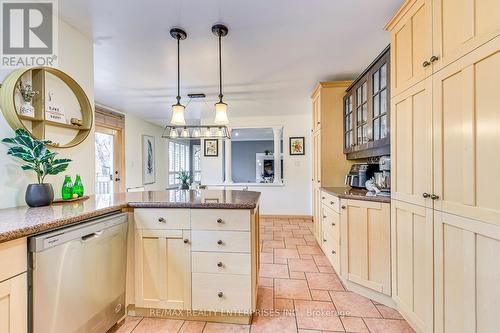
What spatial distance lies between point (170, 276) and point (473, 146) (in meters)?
1.99

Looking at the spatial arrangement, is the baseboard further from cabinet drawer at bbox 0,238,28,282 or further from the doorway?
cabinet drawer at bbox 0,238,28,282

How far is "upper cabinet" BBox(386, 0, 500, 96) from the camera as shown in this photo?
3.55 ft

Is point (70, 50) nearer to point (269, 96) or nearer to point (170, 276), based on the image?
point (170, 276)

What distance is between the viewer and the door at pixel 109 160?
4744 mm

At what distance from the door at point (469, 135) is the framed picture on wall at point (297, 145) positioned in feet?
12.7

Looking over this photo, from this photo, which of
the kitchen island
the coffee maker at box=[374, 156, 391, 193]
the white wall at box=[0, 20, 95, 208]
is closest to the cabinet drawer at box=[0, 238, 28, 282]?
the kitchen island

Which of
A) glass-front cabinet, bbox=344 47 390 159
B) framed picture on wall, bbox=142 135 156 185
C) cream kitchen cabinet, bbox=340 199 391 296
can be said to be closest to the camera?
cream kitchen cabinet, bbox=340 199 391 296

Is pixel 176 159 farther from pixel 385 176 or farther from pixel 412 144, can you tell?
pixel 412 144

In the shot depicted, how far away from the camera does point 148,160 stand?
6.05m

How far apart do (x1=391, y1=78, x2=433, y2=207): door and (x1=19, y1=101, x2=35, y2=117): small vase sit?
2.59 metres

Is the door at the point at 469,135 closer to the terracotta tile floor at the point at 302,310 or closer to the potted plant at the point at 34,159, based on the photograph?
the terracotta tile floor at the point at 302,310

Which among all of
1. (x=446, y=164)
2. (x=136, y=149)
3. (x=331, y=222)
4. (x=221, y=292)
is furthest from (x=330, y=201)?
(x=136, y=149)

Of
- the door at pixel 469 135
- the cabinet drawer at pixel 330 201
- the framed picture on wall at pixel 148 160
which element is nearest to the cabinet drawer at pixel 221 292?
the cabinet drawer at pixel 330 201

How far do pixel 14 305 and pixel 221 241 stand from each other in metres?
1.07
